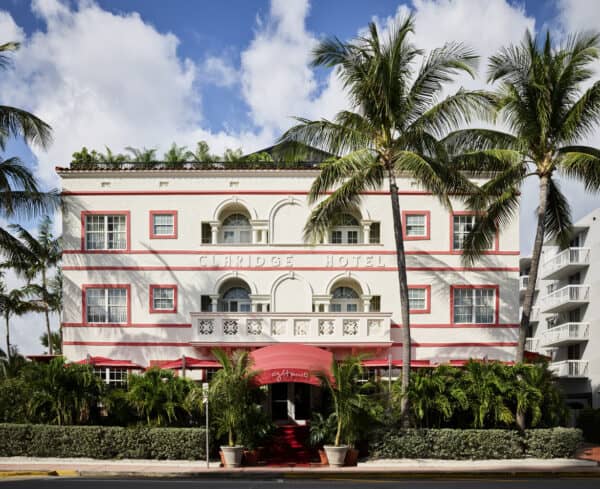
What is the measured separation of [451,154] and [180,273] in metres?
12.7

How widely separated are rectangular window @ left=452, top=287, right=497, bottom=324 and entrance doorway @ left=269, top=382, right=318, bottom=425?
23.6 ft

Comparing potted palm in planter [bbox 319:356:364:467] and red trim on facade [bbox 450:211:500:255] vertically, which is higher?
red trim on facade [bbox 450:211:500:255]

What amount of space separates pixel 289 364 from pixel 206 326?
20.8 feet

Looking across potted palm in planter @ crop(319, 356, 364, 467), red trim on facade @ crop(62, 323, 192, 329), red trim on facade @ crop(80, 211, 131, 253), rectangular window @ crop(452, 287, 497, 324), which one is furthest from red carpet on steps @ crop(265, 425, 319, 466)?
red trim on facade @ crop(80, 211, 131, 253)

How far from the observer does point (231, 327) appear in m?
29.6

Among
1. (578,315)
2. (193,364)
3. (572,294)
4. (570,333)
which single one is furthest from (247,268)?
(578,315)

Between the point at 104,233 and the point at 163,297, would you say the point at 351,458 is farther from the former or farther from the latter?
the point at 104,233

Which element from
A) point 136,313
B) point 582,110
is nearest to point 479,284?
point 582,110

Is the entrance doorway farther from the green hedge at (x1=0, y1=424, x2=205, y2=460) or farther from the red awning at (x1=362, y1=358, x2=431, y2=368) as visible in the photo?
the green hedge at (x1=0, y1=424, x2=205, y2=460)

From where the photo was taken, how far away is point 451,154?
86.1 ft

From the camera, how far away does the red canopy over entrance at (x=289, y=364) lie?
23.9m

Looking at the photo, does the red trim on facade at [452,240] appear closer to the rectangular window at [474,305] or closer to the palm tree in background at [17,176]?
the rectangular window at [474,305]

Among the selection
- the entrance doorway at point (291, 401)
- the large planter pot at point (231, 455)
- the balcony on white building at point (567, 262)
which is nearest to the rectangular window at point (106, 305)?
the entrance doorway at point (291, 401)

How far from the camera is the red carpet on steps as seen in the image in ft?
79.8
